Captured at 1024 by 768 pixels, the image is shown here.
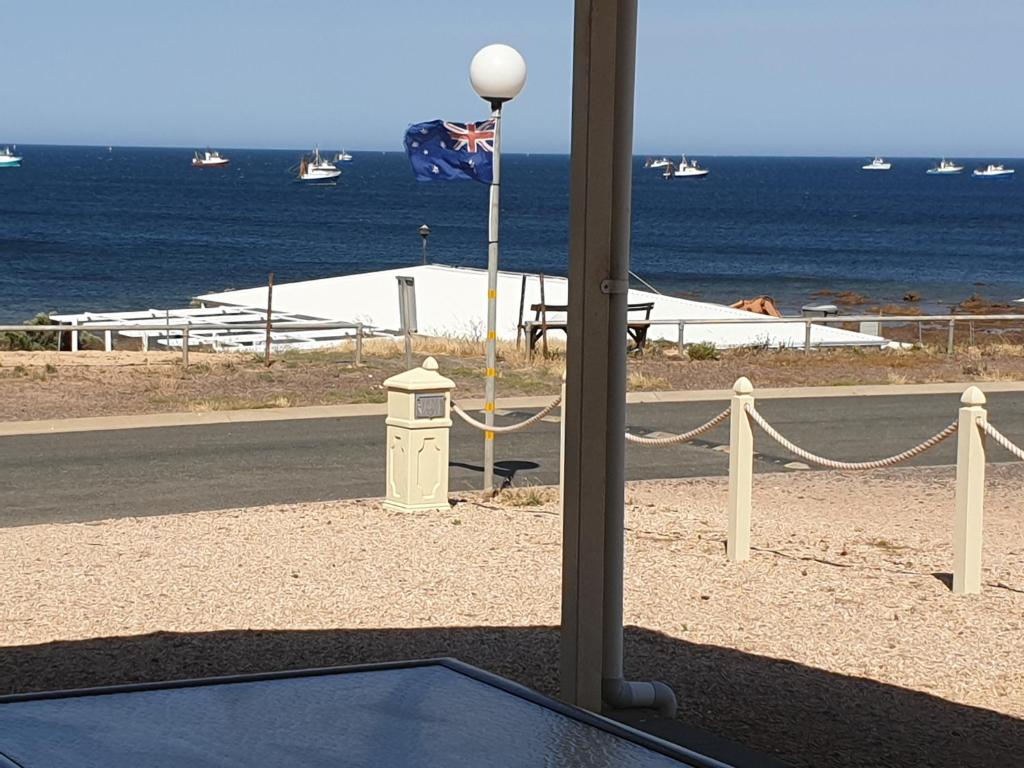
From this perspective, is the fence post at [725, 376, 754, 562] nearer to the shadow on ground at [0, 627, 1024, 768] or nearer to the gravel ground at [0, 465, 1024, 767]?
the gravel ground at [0, 465, 1024, 767]

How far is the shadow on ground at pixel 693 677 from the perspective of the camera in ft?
19.6

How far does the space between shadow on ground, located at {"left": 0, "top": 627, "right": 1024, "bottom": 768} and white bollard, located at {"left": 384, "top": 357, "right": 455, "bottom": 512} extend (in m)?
3.45

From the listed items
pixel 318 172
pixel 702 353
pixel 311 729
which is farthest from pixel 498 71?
pixel 318 172

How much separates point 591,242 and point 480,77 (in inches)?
237

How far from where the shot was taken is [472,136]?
11844 millimetres

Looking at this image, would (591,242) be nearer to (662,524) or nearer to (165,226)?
(662,524)

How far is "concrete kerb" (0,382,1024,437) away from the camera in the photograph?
16312 millimetres

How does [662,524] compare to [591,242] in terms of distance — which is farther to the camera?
[662,524]

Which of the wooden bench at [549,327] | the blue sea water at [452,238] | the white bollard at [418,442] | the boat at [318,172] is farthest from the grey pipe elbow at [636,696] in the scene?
the boat at [318,172]

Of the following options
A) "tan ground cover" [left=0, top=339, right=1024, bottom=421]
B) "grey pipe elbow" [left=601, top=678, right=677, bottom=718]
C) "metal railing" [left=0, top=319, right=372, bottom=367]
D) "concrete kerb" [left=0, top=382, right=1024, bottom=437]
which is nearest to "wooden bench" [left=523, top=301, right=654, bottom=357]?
"tan ground cover" [left=0, top=339, right=1024, bottom=421]

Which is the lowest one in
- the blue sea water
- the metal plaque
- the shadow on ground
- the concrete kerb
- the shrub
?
the shadow on ground

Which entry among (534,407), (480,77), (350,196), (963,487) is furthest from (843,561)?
(350,196)

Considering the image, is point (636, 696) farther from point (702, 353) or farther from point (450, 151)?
point (702, 353)

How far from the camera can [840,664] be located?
7086mm
